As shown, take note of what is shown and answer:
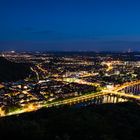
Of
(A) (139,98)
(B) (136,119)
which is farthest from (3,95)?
(B) (136,119)

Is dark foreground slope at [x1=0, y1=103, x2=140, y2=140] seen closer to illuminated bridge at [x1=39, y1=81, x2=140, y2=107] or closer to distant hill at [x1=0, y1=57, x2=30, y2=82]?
illuminated bridge at [x1=39, y1=81, x2=140, y2=107]

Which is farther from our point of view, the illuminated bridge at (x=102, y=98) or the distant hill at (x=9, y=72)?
the distant hill at (x=9, y=72)

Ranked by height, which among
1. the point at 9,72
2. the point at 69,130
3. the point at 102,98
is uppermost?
the point at 69,130

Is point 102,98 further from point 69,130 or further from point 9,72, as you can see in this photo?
point 69,130

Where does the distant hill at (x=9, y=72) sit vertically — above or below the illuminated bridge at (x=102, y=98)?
above

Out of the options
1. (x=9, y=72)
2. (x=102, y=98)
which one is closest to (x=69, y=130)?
(x=102, y=98)

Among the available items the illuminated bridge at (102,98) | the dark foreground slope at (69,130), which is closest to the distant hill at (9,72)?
the illuminated bridge at (102,98)

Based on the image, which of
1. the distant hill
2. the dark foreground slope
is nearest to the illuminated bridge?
the distant hill

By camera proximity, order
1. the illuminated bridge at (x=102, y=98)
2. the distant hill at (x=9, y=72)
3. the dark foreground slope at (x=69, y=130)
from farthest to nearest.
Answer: the distant hill at (x=9, y=72), the illuminated bridge at (x=102, y=98), the dark foreground slope at (x=69, y=130)

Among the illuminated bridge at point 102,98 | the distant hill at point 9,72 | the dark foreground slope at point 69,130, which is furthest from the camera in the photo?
the distant hill at point 9,72

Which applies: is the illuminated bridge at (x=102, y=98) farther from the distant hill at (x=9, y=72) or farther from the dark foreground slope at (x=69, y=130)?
the dark foreground slope at (x=69, y=130)

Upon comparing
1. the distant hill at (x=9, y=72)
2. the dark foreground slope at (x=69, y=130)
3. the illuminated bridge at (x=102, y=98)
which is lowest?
the illuminated bridge at (x=102, y=98)
